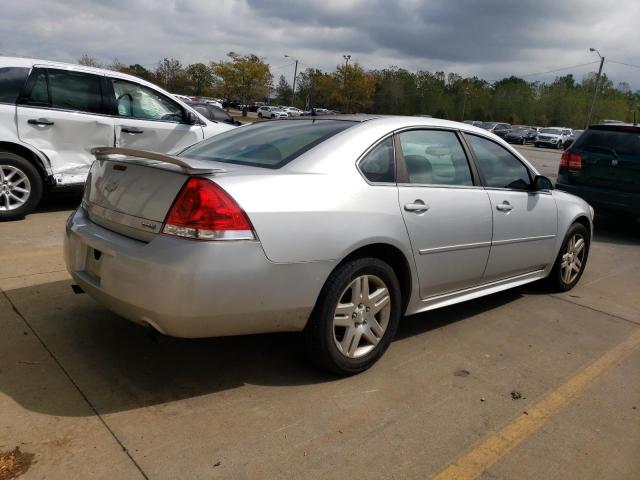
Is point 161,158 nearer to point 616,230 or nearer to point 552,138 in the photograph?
point 616,230

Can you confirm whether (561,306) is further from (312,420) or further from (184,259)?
(184,259)

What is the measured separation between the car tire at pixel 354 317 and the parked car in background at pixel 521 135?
42.3 m

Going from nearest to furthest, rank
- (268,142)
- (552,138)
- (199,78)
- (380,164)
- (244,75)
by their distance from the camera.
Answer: (380,164) → (268,142) → (552,138) → (244,75) → (199,78)

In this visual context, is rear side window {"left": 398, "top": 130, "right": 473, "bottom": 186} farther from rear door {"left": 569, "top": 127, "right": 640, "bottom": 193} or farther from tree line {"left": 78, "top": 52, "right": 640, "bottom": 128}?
→ tree line {"left": 78, "top": 52, "right": 640, "bottom": 128}

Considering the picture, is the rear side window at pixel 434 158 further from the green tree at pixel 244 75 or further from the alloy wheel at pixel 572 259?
the green tree at pixel 244 75

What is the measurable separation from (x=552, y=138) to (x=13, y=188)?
39.7 metres

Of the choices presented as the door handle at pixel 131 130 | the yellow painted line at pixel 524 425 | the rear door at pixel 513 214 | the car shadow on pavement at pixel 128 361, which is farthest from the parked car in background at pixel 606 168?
the door handle at pixel 131 130

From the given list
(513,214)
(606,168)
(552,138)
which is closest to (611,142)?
(606,168)

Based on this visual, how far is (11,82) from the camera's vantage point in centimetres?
612

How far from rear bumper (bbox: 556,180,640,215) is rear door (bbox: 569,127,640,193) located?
0.08m

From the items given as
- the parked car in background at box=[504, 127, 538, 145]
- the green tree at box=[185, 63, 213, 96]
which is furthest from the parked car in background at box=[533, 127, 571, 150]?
the green tree at box=[185, 63, 213, 96]

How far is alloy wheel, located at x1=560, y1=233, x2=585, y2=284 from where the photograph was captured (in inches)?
199

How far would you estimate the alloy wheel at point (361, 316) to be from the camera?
306 centimetres

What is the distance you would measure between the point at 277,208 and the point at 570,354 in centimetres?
239
